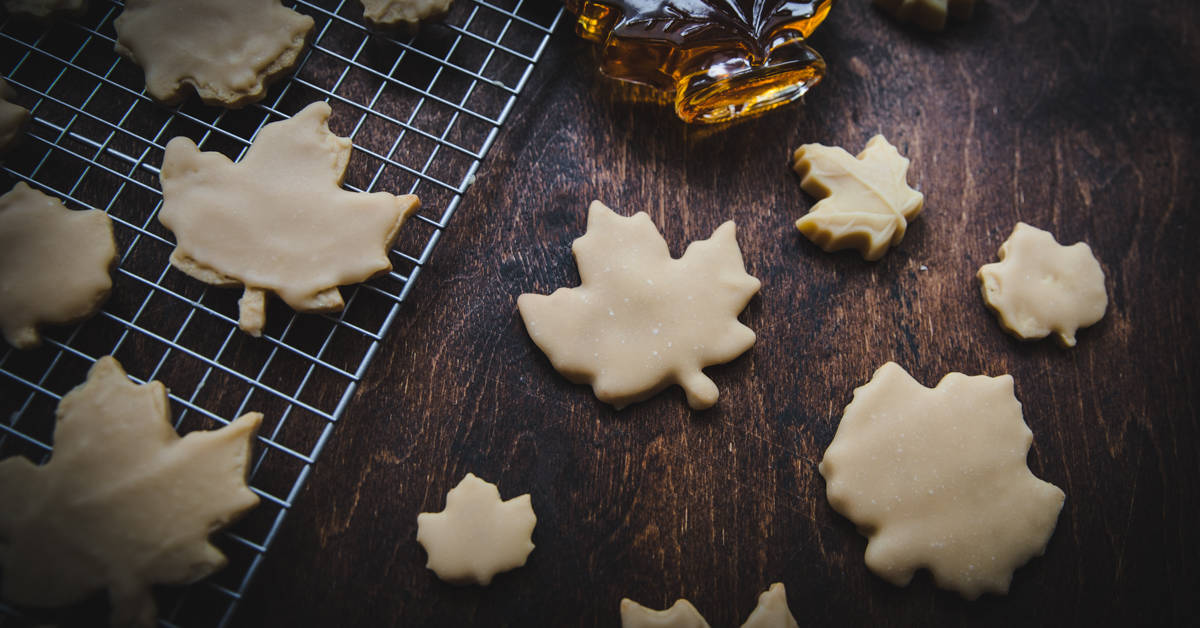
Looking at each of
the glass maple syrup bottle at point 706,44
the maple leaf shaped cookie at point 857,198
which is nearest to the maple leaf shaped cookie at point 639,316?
the maple leaf shaped cookie at point 857,198

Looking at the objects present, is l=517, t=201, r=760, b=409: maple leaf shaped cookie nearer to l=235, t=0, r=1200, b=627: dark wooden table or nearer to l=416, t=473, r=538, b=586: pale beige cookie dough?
l=235, t=0, r=1200, b=627: dark wooden table

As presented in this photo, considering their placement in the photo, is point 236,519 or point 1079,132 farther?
point 1079,132

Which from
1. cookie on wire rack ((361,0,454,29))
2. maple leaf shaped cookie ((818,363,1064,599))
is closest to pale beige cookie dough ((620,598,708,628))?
maple leaf shaped cookie ((818,363,1064,599))

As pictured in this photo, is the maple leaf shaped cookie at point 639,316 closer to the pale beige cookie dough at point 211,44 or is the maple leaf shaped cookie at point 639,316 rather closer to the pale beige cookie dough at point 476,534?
the pale beige cookie dough at point 476,534

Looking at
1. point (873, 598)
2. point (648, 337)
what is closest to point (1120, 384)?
point (873, 598)

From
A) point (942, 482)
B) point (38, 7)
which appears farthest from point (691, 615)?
point (38, 7)

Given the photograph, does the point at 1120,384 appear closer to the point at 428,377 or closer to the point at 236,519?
the point at 428,377
